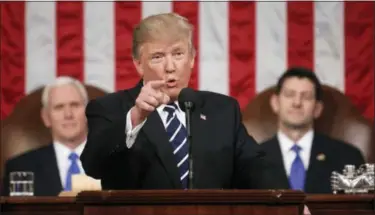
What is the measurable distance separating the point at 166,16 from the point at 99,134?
0.61 metres

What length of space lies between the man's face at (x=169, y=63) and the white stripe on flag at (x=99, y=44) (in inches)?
97.1

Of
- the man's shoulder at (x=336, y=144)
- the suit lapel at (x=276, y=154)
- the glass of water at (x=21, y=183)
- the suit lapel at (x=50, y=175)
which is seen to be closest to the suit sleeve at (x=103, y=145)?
the glass of water at (x=21, y=183)

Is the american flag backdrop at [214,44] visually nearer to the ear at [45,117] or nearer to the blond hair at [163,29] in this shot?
the ear at [45,117]

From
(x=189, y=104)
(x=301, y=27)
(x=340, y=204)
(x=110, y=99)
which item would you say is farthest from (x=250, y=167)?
(x=301, y=27)

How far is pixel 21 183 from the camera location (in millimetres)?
5594

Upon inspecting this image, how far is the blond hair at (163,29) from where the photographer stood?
3666mm

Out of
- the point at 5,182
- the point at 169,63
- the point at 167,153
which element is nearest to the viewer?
the point at 167,153

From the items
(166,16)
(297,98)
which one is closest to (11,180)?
(297,98)

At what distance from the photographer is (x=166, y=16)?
12.2 ft

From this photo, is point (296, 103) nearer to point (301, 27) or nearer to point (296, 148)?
point (296, 148)

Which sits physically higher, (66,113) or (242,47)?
(242,47)

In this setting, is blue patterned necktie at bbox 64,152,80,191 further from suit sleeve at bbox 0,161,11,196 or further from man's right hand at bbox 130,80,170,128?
man's right hand at bbox 130,80,170,128

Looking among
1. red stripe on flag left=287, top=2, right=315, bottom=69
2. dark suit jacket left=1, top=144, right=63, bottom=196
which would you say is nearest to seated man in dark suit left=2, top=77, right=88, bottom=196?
dark suit jacket left=1, top=144, right=63, bottom=196

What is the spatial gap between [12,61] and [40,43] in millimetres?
211
